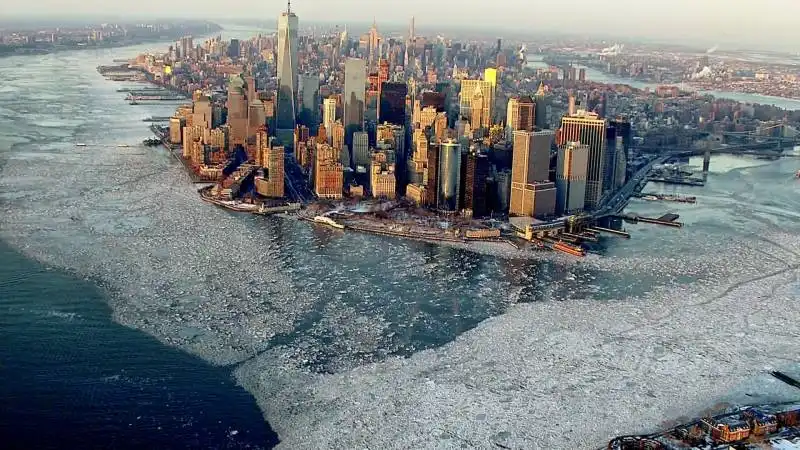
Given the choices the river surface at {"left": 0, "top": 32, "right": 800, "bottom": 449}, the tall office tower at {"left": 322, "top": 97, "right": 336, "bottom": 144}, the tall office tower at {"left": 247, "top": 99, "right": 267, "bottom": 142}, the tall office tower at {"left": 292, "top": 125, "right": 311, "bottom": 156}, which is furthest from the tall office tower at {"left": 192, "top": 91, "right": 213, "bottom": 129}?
the river surface at {"left": 0, "top": 32, "right": 800, "bottom": 449}

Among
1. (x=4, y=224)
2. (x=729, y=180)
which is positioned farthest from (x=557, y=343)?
(x=729, y=180)

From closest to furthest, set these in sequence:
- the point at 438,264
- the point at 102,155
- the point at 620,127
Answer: the point at 438,264, the point at 102,155, the point at 620,127

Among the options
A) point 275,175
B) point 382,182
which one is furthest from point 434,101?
point 275,175

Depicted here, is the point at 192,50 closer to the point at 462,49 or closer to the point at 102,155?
the point at 462,49

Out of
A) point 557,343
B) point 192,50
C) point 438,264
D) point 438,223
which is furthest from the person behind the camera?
point 192,50

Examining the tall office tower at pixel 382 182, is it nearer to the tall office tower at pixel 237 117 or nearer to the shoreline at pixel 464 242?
the shoreline at pixel 464 242

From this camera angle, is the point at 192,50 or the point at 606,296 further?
the point at 192,50
